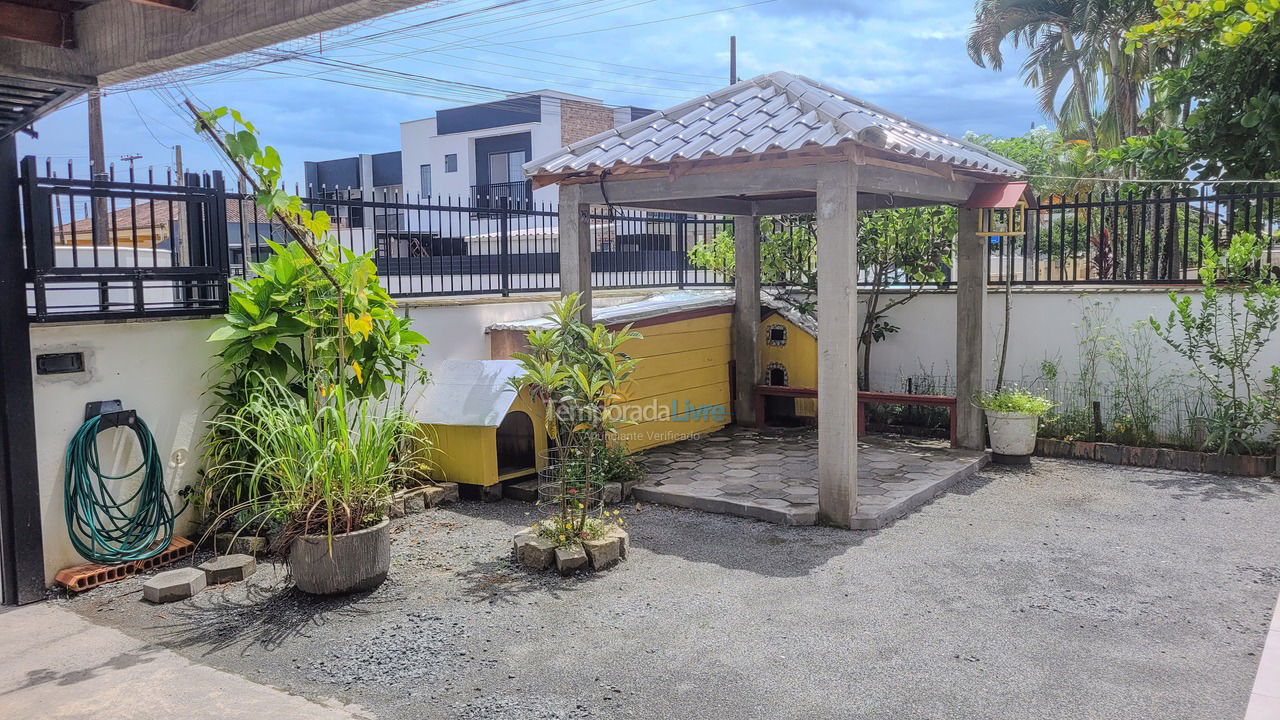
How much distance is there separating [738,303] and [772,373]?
982 mm

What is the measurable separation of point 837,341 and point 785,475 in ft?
6.17

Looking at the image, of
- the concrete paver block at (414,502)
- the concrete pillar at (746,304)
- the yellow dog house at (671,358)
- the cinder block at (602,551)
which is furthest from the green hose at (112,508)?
the concrete pillar at (746,304)

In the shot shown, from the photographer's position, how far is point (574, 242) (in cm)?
762

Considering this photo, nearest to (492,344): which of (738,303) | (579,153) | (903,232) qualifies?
(579,153)

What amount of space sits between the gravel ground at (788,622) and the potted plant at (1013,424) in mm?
1526

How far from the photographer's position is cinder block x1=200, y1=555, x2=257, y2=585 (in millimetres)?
5543

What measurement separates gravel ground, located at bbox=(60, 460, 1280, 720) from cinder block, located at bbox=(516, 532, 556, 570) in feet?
0.47

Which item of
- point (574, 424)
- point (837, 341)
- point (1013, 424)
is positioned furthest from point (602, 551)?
point (1013, 424)

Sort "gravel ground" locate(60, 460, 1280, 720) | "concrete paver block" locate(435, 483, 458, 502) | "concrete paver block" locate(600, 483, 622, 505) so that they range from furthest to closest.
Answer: "concrete paver block" locate(435, 483, 458, 502)
"concrete paver block" locate(600, 483, 622, 505)
"gravel ground" locate(60, 460, 1280, 720)

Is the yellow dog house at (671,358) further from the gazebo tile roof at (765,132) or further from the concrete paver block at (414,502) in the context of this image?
the concrete paver block at (414,502)

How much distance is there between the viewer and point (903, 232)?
31.9 ft

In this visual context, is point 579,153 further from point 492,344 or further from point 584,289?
point 492,344

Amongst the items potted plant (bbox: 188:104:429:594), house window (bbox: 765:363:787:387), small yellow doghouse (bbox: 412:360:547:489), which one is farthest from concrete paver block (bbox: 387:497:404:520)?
house window (bbox: 765:363:787:387)

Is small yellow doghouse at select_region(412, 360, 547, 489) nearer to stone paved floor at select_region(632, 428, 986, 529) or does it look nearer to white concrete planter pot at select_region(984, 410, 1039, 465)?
stone paved floor at select_region(632, 428, 986, 529)
